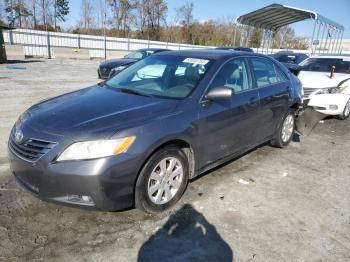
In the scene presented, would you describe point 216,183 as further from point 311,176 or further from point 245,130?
point 311,176

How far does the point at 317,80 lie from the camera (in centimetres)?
768

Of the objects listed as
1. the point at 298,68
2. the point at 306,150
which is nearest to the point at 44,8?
the point at 298,68

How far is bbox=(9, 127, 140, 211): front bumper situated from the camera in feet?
8.93

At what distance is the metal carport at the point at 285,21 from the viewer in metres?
18.6

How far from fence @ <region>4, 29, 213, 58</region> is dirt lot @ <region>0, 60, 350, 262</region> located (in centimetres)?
2448

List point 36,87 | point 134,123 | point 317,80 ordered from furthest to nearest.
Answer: point 36,87, point 317,80, point 134,123

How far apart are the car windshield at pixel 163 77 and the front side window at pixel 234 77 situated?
198 mm

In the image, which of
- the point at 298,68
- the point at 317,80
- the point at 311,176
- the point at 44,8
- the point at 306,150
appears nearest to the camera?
the point at 311,176

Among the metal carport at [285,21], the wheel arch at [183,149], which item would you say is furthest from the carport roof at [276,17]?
the wheel arch at [183,149]

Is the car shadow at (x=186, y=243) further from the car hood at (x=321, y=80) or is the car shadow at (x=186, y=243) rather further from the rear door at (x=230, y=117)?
the car hood at (x=321, y=80)

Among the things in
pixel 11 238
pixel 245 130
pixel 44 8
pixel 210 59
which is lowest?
pixel 11 238

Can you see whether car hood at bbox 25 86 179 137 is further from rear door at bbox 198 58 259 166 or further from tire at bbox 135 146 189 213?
rear door at bbox 198 58 259 166

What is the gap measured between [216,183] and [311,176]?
4.71ft

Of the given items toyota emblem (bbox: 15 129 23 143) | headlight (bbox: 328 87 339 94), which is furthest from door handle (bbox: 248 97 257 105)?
headlight (bbox: 328 87 339 94)
